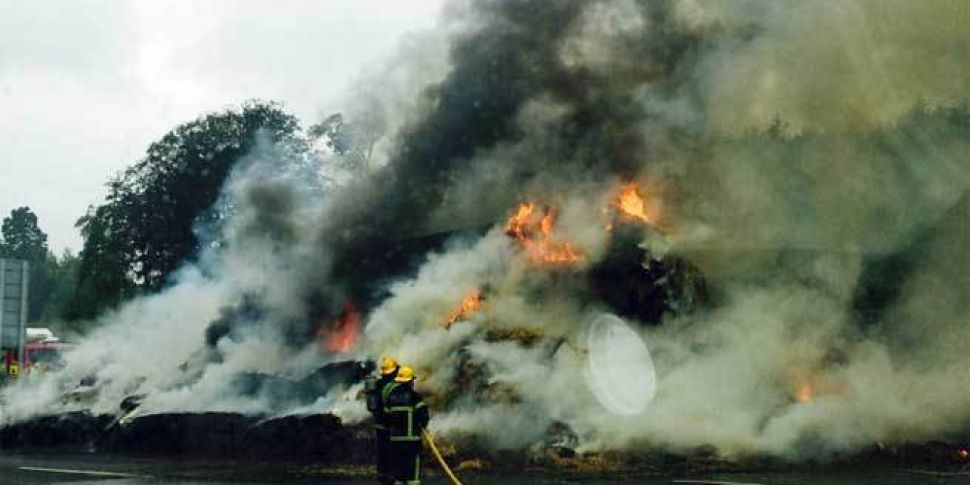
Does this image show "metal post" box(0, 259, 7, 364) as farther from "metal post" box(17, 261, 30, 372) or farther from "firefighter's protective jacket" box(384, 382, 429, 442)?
"firefighter's protective jacket" box(384, 382, 429, 442)

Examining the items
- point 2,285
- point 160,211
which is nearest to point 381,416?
point 2,285

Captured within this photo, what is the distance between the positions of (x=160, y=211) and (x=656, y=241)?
33.9 metres

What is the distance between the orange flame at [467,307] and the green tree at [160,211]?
30.1 metres

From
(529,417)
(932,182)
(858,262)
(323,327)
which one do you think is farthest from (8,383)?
(932,182)

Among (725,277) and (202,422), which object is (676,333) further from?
(202,422)

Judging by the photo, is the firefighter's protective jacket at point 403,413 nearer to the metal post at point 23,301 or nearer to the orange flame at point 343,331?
the orange flame at point 343,331

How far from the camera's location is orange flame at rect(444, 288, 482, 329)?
22.5 metres

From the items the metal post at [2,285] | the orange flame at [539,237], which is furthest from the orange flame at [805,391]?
the metal post at [2,285]

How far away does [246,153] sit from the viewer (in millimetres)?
52969

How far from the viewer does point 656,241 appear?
22.9 m

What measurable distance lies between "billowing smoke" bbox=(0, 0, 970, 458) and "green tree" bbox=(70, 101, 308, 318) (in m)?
21.1

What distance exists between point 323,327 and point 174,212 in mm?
26660

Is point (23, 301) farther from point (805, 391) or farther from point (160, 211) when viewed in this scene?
point (160, 211)

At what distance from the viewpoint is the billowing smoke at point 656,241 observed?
20.7 metres
